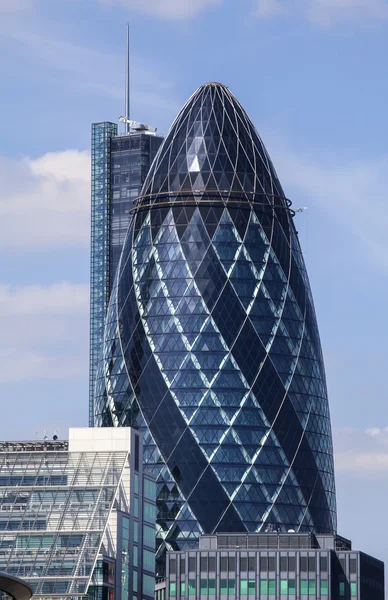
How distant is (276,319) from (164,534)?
78.0 feet

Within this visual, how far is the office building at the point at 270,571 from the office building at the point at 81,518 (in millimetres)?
3376

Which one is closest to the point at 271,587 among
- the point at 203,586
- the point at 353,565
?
the point at 203,586

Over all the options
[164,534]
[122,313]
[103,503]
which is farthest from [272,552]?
[122,313]

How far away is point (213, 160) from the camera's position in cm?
18425

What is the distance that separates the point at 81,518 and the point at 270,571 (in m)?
18.0

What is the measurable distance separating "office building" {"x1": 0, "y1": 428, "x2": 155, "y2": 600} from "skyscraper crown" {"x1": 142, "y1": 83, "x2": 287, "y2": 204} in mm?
41815

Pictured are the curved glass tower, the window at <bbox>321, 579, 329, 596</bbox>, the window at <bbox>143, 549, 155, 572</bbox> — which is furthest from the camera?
the curved glass tower

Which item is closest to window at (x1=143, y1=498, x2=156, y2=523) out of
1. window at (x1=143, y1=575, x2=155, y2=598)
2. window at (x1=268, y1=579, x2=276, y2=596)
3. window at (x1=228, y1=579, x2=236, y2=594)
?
window at (x1=143, y1=575, x2=155, y2=598)

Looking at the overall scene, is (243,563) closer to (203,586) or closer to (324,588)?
(203,586)

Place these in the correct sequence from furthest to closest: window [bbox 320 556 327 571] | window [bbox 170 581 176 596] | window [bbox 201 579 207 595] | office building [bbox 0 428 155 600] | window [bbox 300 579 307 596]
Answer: window [bbox 170 581 176 596] → window [bbox 201 579 207 595] → window [bbox 320 556 327 571] → window [bbox 300 579 307 596] → office building [bbox 0 428 155 600]

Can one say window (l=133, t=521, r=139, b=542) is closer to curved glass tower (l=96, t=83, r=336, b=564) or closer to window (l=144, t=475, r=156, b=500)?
window (l=144, t=475, r=156, b=500)

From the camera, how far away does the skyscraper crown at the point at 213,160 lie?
183250 millimetres

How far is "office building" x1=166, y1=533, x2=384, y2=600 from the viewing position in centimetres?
14388

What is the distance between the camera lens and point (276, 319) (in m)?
179
